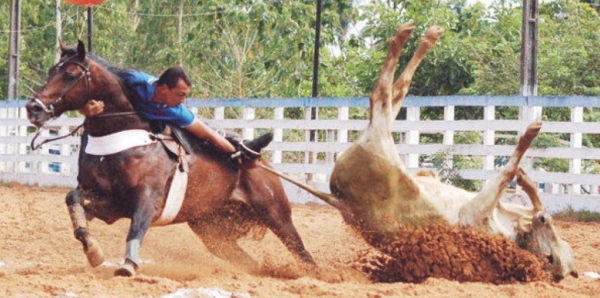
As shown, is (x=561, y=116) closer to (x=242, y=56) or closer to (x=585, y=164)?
(x=585, y=164)

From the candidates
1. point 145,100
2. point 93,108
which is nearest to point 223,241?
point 145,100

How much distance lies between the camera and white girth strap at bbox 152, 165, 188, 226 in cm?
766

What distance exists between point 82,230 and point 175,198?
0.88 metres

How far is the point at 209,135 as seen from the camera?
7980 mm

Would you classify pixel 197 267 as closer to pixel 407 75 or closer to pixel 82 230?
pixel 82 230

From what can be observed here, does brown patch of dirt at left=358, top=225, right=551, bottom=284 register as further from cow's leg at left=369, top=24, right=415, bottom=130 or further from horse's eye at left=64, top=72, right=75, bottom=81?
horse's eye at left=64, top=72, right=75, bottom=81

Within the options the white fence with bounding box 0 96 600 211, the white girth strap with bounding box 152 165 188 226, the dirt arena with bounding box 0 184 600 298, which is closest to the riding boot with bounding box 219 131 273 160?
the white girth strap with bounding box 152 165 188 226

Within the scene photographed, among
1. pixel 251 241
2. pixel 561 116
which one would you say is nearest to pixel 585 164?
pixel 561 116

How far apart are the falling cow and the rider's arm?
109 cm

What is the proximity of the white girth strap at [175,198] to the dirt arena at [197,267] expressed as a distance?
386 millimetres

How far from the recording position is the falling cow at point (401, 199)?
7.14 m

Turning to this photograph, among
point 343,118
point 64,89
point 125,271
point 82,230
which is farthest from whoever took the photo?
point 343,118

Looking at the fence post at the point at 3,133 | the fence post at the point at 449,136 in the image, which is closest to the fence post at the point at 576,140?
the fence post at the point at 449,136

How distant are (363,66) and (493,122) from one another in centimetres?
1267
